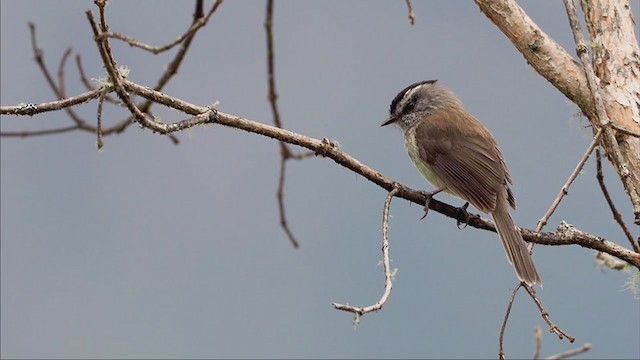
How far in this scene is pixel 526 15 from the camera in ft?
14.8

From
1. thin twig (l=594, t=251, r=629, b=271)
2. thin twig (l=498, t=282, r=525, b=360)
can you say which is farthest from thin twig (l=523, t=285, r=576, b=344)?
thin twig (l=594, t=251, r=629, b=271)

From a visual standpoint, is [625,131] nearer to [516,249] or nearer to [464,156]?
[516,249]

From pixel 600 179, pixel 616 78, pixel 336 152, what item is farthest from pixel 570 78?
pixel 336 152

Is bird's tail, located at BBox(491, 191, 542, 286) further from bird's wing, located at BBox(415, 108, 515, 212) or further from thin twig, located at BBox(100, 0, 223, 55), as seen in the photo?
thin twig, located at BBox(100, 0, 223, 55)

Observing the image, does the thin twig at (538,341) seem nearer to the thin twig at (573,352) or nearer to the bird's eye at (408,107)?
the thin twig at (573,352)

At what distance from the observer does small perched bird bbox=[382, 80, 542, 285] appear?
180 inches

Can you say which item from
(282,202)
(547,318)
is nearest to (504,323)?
(547,318)

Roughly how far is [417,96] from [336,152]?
242 centimetres

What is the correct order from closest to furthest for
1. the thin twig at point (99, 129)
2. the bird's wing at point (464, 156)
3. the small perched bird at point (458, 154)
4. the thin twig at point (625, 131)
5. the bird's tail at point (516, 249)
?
the thin twig at point (99, 129) < the thin twig at point (625, 131) < the bird's tail at point (516, 249) < the small perched bird at point (458, 154) < the bird's wing at point (464, 156)

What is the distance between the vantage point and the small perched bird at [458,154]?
15.0 feet

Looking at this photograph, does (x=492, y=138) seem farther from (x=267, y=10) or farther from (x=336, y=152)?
(x=336, y=152)

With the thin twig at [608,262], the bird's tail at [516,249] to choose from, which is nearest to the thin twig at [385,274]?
the bird's tail at [516,249]

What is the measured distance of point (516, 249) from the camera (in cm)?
450

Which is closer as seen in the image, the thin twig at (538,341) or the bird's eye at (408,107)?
the thin twig at (538,341)
